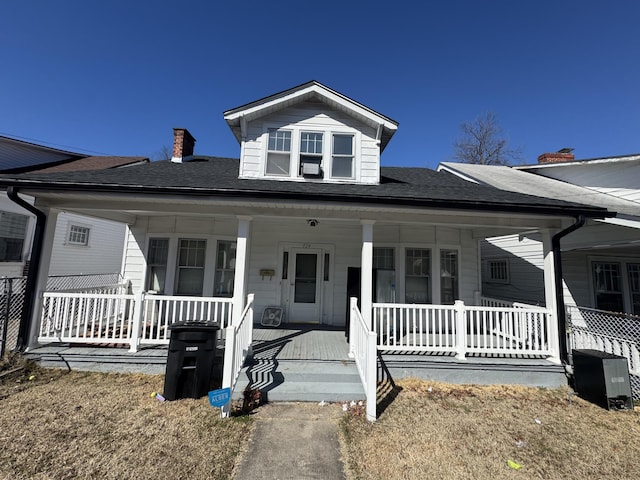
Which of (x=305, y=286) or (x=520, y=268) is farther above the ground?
(x=520, y=268)

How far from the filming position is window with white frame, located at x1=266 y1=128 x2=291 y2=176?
7.03 m

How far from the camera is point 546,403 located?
15.8ft

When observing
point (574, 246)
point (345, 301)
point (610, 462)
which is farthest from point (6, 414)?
point (574, 246)

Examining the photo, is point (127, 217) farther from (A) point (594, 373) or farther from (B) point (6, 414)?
(A) point (594, 373)

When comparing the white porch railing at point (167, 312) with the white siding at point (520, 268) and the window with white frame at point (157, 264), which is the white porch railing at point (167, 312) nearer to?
the window with white frame at point (157, 264)

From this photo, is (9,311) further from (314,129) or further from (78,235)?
(78,235)

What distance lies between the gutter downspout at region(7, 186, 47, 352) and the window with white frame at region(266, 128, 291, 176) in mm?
4582

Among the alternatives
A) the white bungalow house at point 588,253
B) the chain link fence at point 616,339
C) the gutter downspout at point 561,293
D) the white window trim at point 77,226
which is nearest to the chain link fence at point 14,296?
the white window trim at point 77,226

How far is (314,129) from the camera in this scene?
716cm

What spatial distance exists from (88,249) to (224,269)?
9.31 metres

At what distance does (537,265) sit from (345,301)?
22.3ft

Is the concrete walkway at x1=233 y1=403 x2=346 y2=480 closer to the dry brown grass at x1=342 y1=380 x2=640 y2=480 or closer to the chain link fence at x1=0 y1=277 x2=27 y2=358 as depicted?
the dry brown grass at x1=342 y1=380 x2=640 y2=480

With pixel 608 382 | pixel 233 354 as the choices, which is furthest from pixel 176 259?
pixel 608 382

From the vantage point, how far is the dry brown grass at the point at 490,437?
316cm
